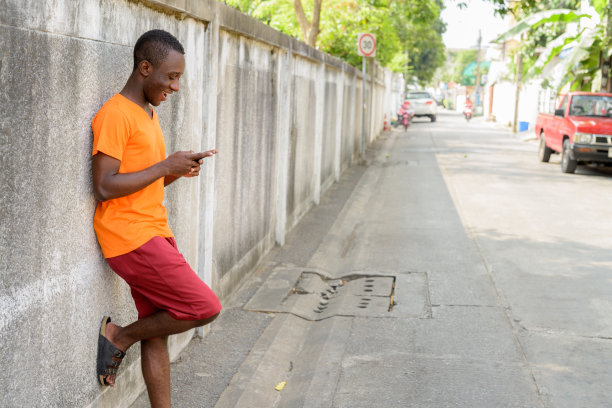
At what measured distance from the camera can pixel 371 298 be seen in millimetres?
7074

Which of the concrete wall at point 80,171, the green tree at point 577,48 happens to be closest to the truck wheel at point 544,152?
the green tree at point 577,48

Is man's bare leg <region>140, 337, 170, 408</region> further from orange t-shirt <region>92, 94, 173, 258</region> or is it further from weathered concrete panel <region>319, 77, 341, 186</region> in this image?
weathered concrete panel <region>319, 77, 341, 186</region>

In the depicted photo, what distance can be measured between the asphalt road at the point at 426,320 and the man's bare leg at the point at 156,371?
71cm

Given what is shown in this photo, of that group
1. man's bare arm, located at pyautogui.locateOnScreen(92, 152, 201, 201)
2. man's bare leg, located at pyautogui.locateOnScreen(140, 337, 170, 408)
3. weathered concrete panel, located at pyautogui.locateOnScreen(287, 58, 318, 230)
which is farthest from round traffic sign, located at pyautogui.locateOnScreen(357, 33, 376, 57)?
man's bare arm, located at pyautogui.locateOnScreen(92, 152, 201, 201)

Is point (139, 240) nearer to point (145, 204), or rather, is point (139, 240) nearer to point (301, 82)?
point (145, 204)

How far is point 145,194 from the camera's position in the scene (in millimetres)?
3545

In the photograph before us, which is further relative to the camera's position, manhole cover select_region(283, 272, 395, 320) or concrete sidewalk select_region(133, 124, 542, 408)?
manhole cover select_region(283, 272, 395, 320)

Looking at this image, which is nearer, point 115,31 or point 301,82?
point 115,31

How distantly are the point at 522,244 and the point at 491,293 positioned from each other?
247cm

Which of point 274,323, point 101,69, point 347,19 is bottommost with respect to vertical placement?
point 274,323

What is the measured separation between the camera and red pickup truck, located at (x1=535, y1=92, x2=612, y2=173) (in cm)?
1716

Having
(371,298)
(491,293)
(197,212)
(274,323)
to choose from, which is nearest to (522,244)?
(491,293)

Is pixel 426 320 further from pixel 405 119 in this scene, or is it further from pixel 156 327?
pixel 405 119

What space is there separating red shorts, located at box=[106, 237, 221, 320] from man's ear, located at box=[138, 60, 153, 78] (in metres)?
0.75
